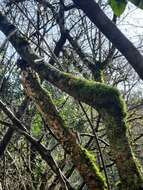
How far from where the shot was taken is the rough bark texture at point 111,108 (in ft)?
10.2

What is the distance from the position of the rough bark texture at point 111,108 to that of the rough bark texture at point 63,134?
28cm

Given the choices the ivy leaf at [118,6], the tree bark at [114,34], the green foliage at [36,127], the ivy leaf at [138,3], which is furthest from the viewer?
the green foliage at [36,127]

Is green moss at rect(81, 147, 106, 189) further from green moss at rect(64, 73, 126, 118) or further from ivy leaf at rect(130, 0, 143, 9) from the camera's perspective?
ivy leaf at rect(130, 0, 143, 9)

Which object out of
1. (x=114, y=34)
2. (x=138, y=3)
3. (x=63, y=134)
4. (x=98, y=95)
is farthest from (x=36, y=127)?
(x=138, y=3)

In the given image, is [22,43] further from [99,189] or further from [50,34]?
[50,34]

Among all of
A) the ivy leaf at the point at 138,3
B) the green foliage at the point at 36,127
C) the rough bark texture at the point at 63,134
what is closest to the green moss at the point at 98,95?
the rough bark texture at the point at 63,134

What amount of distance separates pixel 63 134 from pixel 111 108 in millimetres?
506

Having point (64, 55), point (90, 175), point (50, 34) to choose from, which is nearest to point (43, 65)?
point (90, 175)

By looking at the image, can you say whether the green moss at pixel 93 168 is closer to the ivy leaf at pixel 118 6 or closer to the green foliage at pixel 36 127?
the ivy leaf at pixel 118 6

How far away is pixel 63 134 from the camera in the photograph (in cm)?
346

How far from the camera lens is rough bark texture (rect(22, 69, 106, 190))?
3453 millimetres

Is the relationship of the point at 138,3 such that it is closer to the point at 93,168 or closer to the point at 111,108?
the point at 111,108

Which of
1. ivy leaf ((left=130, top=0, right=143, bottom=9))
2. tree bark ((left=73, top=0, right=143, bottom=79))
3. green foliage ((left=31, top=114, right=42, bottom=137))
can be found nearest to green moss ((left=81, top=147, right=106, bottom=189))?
tree bark ((left=73, top=0, right=143, bottom=79))

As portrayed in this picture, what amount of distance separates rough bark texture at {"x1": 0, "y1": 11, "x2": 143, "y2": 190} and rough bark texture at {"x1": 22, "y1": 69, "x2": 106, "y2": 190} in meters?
0.28
